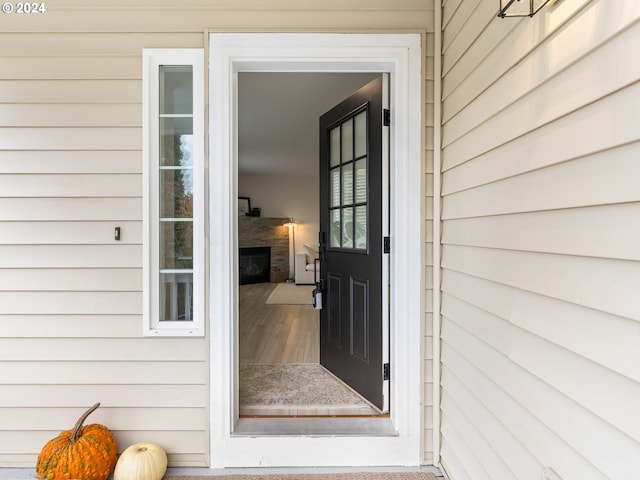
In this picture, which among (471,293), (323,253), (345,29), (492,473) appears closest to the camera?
(492,473)

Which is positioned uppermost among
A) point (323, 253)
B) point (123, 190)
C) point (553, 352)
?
point (123, 190)

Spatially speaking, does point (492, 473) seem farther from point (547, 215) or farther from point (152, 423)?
point (152, 423)

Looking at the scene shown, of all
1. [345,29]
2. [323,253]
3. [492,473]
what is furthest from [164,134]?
[492,473]

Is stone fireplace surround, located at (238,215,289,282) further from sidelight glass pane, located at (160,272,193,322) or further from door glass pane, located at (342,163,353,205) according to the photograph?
sidelight glass pane, located at (160,272,193,322)

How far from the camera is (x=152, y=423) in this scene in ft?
5.64

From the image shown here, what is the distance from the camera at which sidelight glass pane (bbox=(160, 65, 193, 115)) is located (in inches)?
68.9

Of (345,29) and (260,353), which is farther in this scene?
(260,353)

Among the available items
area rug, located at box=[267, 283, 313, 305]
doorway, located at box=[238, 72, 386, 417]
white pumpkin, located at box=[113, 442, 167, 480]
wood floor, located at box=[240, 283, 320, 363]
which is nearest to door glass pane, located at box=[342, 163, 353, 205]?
doorway, located at box=[238, 72, 386, 417]

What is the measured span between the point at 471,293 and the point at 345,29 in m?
1.44

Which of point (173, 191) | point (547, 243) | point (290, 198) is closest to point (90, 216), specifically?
point (173, 191)

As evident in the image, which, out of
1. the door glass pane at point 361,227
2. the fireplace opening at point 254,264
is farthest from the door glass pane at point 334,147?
the fireplace opening at point 254,264

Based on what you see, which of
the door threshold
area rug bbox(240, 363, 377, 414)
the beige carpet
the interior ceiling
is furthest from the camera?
the interior ceiling

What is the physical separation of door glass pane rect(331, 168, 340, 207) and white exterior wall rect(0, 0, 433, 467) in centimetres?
84

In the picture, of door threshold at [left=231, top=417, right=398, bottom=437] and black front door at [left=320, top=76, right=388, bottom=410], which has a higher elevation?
black front door at [left=320, top=76, right=388, bottom=410]
